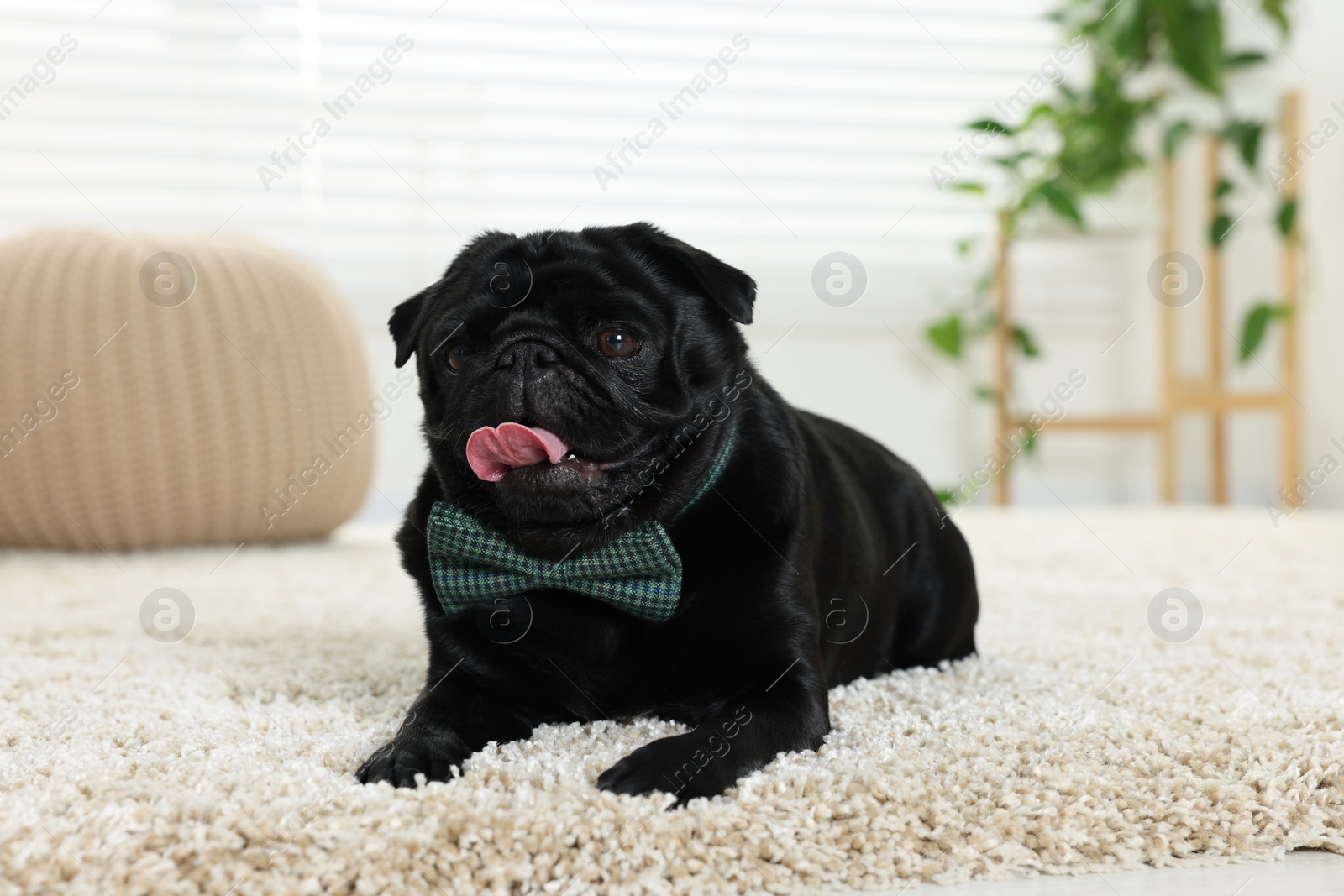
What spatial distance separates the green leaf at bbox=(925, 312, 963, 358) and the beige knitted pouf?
6.88 ft

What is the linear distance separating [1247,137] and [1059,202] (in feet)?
2.37

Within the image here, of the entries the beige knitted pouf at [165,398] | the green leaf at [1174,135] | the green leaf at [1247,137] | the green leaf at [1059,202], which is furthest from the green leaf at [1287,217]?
the beige knitted pouf at [165,398]

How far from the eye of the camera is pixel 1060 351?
176 inches

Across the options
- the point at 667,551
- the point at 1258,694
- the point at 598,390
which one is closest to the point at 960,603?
the point at 1258,694

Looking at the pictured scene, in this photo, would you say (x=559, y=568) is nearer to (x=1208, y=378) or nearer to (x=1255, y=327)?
(x=1255, y=327)

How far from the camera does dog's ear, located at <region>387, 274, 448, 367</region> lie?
1.20 m

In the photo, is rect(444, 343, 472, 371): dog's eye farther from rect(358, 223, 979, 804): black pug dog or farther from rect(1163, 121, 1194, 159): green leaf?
rect(1163, 121, 1194, 159): green leaf

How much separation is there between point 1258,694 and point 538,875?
0.85 m

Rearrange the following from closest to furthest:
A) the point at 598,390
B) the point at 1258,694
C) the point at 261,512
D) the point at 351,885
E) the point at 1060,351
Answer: the point at 351,885 < the point at 598,390 < the point at 1258,694 < the point at 261,512 < the point at 1060,351

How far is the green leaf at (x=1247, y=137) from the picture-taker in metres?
3.98

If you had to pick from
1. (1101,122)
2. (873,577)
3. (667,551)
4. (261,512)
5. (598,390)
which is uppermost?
(1101,122)

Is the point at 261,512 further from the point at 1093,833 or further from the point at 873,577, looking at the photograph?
the point at 1093,833

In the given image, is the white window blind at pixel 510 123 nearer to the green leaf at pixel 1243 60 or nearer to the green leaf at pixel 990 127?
the green leaf at pixel 990 127

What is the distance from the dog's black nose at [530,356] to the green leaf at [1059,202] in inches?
130
